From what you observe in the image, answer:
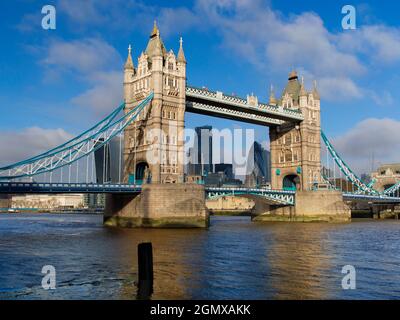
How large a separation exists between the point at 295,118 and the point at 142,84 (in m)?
28.0

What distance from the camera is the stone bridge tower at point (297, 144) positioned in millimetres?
72812

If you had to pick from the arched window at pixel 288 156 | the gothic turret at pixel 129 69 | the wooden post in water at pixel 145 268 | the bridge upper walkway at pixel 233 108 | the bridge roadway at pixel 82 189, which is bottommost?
the wooden post in water at pixel 145 268

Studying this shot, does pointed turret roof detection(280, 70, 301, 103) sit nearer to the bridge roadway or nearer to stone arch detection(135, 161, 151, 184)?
the bridge roadway

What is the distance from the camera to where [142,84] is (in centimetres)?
5522

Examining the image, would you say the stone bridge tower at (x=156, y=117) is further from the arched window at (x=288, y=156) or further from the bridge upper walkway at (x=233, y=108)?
the arched window at (x=288, y=156)

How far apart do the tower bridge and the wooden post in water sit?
28.9m

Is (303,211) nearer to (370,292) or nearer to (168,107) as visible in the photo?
(168,107)

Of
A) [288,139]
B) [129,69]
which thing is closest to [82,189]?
[129,69]

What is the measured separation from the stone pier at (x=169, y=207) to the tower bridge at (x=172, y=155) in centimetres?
Answer: 11

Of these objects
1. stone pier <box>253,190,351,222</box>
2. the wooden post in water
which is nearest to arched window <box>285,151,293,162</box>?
stone pier <box>253,190,351,222</box>

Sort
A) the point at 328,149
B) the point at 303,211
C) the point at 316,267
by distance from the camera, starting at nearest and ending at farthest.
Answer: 1. the point at 316,267
2. the point at 303,211
3. the point at 328,149

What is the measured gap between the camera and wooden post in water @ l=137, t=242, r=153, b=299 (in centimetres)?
1522

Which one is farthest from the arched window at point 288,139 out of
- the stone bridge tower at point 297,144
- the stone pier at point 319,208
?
the stone pier at point 319,208
